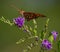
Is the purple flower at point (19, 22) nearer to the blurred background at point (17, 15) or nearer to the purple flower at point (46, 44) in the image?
the purple flower at point (46, 44)

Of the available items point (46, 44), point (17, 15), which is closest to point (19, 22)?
point (46, 44)

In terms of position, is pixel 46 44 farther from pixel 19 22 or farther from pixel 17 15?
pixel 17 15

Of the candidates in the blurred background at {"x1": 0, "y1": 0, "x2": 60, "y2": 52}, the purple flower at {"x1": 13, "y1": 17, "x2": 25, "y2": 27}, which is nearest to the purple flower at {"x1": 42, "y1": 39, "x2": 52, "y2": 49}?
the purple flower at {"x1": 13, "y1": 17, "x2": 25, "y2": 27}

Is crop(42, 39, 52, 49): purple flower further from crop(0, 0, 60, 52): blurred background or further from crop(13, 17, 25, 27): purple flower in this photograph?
crop(0, 0, 60, 52): blurred background

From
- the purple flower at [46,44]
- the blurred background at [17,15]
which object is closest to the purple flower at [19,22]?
the purple flower at [46,44]

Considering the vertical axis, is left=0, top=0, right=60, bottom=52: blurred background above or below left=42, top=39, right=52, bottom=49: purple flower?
below

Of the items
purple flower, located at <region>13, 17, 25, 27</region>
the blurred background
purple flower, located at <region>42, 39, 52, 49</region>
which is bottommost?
the blurred background

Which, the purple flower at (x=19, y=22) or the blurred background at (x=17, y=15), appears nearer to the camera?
the purple flower at (x=19, y=22)

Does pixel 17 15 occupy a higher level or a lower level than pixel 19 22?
lower

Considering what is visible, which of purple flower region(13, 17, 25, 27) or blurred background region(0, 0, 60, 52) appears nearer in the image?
purple flower region(13, 17, 25, 27)
